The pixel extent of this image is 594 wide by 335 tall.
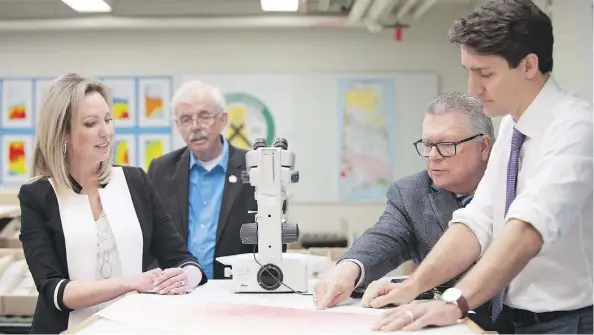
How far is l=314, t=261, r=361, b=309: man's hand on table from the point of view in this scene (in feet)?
5.24

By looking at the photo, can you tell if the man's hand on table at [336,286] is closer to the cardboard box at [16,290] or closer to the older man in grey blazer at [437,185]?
the older man in grey blazer at [437,185]

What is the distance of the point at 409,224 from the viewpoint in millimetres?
1932

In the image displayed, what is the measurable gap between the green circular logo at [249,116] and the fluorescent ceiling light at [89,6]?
4.00 ft

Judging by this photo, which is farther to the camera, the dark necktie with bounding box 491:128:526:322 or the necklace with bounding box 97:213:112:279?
the necklace with bounding box 97:213:112:279

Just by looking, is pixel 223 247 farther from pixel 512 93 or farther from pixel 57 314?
pixel 512 93

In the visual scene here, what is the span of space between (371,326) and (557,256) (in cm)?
41

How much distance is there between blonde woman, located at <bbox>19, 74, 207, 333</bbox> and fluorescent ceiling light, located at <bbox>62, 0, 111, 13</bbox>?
6.73 feet

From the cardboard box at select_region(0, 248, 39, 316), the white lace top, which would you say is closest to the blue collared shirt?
the white lace top

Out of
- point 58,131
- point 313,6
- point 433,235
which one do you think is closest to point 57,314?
point 58,131

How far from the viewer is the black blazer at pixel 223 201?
8.70ft

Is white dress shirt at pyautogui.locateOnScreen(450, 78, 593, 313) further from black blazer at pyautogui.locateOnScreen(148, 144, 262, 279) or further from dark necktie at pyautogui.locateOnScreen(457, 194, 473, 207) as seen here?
black blazer at pyautogui.locateOnScreen(148, 144, 262, 279)

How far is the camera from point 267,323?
140 centimetres

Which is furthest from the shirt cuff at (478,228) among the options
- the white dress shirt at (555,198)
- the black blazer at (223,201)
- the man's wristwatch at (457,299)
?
the black blazer at (223,201)

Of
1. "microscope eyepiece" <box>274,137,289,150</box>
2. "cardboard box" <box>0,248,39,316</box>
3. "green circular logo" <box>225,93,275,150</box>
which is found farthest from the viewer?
"green circular logo" <box>225,93,275,150</box>
